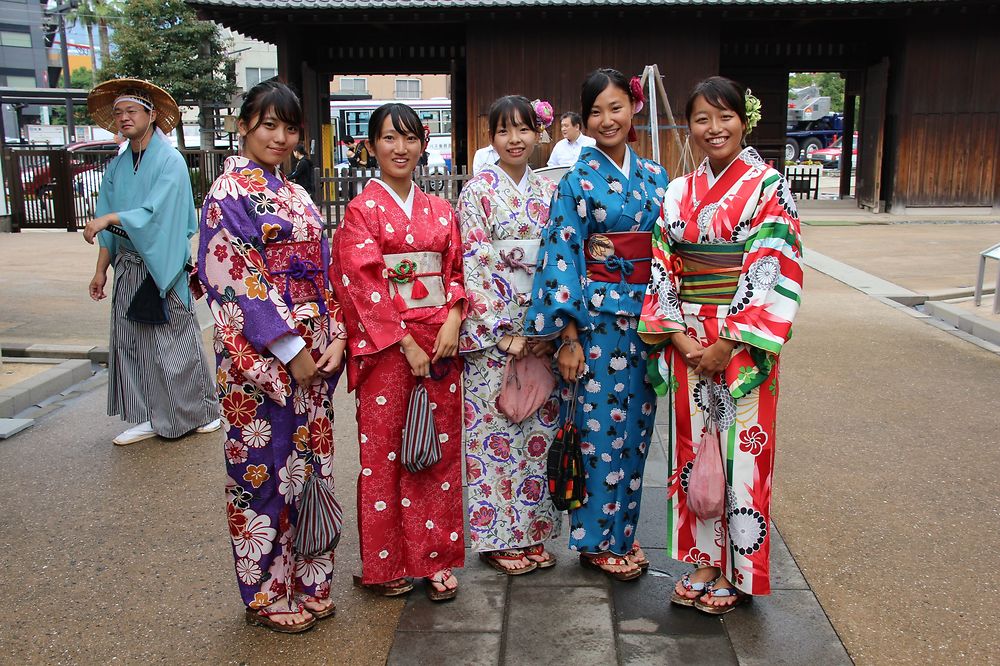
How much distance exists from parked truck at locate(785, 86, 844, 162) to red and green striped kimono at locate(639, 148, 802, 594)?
106 feet

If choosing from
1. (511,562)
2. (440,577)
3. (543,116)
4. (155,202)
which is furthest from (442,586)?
(155,202)

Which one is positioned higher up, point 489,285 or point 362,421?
point 489,285

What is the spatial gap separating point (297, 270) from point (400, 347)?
421 millimetres

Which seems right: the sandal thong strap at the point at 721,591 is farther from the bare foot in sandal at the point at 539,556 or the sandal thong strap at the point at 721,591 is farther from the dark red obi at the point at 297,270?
the dark red obi at the point at 297,270

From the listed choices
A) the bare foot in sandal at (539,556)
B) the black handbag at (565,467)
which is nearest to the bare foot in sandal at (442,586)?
the bare foot in sandal at (539,556)

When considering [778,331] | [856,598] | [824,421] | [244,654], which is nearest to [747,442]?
[778,331]

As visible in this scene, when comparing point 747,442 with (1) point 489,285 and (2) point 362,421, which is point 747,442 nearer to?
(1) point 489,285

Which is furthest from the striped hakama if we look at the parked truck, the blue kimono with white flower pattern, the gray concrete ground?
the parked truck

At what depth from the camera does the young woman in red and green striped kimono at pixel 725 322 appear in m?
2.73

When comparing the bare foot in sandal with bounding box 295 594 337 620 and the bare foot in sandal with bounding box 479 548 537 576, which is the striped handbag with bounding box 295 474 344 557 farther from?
the bare foot in sandal with bounding box 479 548 537 576

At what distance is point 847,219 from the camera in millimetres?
15477

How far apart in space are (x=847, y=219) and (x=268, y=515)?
1474 centimetres

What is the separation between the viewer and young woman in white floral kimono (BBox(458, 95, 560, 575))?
308cm

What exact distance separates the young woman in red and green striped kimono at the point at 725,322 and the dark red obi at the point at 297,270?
3.63ft
